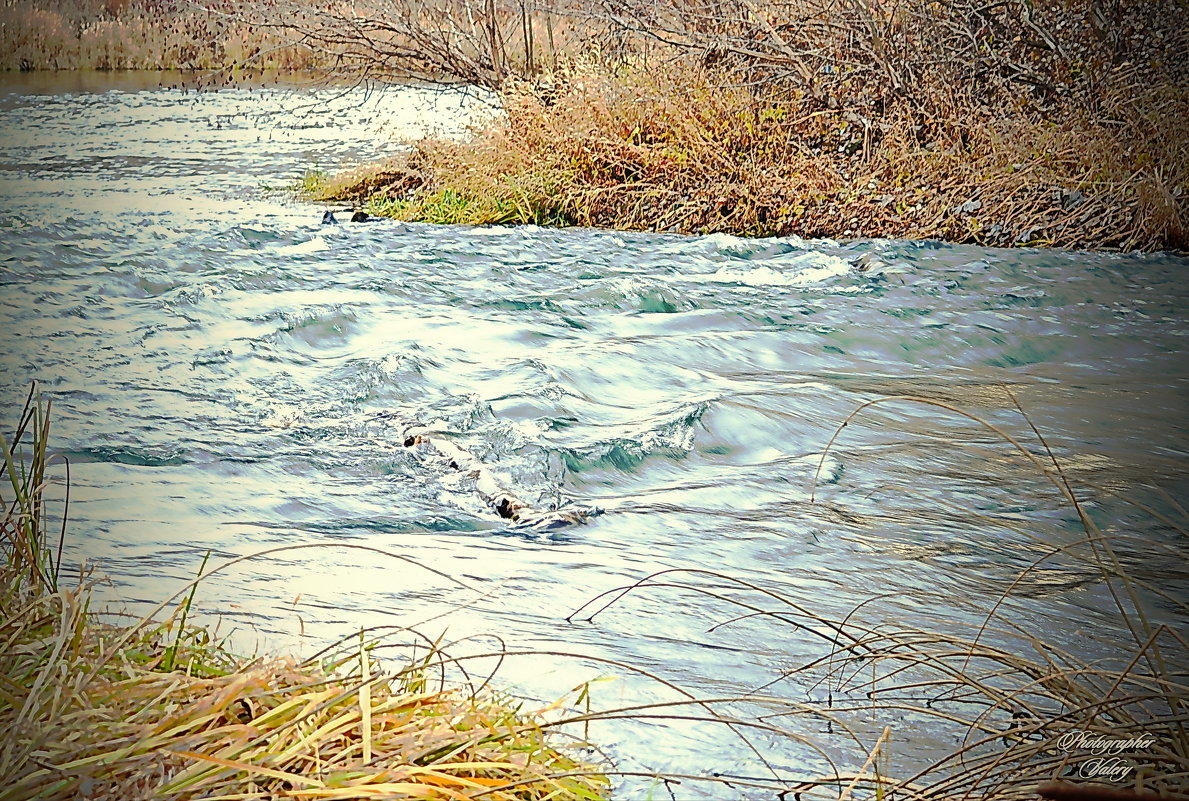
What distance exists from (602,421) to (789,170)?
14.8ft

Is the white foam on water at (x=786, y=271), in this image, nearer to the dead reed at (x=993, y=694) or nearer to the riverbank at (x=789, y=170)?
the riverbank at (x=789, y=170)

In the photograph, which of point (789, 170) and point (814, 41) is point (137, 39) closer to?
point (789, 170)

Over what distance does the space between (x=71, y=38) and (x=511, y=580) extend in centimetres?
558

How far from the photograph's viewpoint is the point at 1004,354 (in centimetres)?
471

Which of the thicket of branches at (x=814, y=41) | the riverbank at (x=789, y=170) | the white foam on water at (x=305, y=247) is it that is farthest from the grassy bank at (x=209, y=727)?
the thicket of branches at (x=814, y=41)

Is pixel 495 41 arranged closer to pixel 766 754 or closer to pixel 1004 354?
pixel 1004 354

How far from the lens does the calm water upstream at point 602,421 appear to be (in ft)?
7.56


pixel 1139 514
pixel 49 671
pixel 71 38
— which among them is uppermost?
pixel 71 38

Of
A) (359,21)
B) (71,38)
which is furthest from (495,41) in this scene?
(71,38)

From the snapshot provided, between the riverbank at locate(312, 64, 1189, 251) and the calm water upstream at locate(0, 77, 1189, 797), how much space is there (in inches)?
15.4

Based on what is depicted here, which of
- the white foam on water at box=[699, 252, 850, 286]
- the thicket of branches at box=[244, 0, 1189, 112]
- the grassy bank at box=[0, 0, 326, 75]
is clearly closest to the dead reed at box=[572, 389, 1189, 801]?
the white foam on water at box=[699, 252, 850, 286]

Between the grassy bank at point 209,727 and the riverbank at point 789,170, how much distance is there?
6242mm

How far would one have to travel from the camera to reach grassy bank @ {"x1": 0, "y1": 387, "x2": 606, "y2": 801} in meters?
1.16

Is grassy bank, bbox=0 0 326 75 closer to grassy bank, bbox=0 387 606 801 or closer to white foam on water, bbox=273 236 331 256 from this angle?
white foam on water, bbox=273 236 331 256
